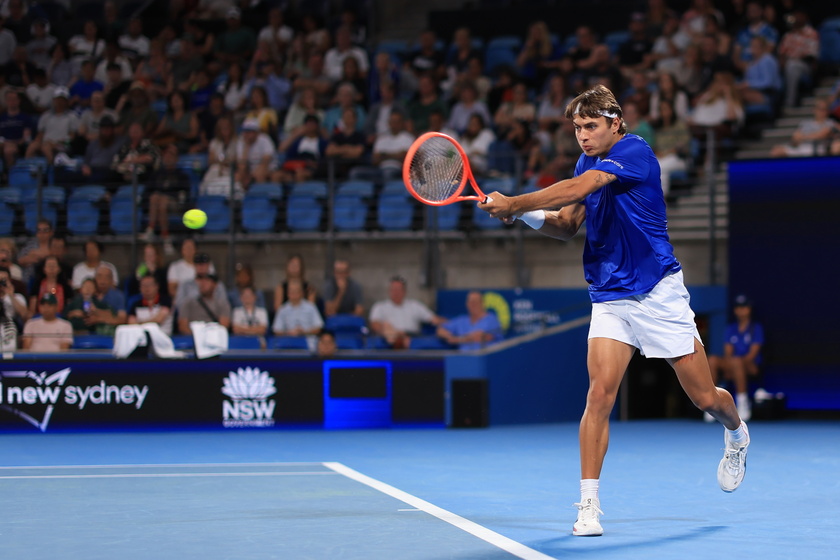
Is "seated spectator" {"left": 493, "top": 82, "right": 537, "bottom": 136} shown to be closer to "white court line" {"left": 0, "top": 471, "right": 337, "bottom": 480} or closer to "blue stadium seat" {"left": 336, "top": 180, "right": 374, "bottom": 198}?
"blue stadium seat" {"left": 336, "top": 180, "right": 374, "bottom": 198}

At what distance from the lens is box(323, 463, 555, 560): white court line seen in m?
5.48

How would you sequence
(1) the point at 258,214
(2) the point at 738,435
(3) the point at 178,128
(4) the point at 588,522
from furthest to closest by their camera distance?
(3) the point at 178,128, (1) the point at 258,214, (2) the point at 738,435, (4) the point at 588,522

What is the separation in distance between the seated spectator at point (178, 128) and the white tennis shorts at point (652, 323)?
13008 millimetres

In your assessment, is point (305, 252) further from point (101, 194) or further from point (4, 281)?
point (4, 281)

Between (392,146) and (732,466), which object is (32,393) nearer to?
(392,146)

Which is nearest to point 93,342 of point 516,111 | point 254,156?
point 254,156

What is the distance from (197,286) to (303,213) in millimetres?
2287

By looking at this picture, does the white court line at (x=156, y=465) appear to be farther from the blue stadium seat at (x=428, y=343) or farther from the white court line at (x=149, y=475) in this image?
the blue stadium seat at (x=428, y=343)

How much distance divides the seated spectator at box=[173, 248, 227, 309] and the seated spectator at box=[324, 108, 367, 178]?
3.05m


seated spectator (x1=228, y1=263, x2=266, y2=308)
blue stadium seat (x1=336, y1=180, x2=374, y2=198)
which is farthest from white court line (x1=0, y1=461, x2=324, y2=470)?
blue stadium seat (x1=336, y1=180, x2=374, y2=198)

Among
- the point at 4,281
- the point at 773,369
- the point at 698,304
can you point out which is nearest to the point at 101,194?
the point at 4,281

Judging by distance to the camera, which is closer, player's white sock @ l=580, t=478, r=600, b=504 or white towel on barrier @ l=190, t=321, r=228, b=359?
player's white sock @ l=580, t=478, r=600, b=504

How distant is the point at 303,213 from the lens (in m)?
16.1

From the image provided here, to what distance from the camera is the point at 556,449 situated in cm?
1100
